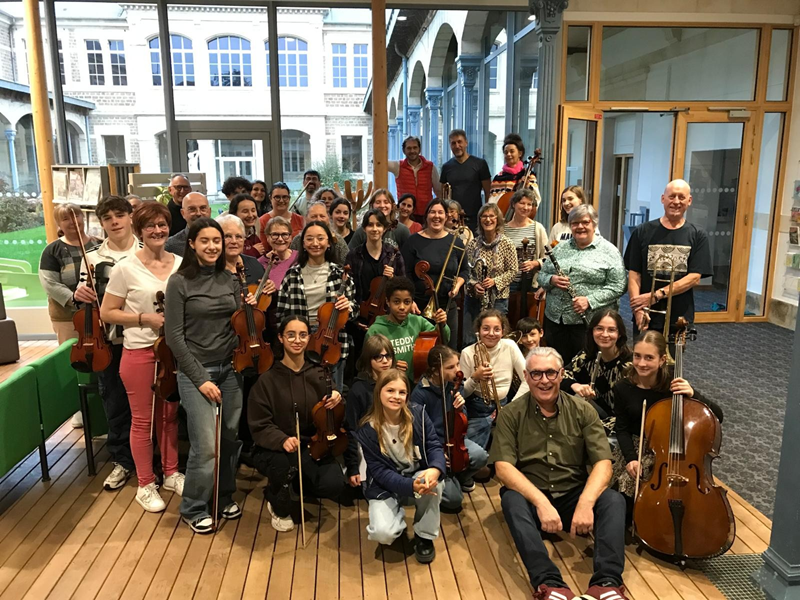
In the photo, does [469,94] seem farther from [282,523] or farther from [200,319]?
[282,523]

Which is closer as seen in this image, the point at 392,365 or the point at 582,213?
the point at 392,365

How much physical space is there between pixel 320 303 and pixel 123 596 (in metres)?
1.57

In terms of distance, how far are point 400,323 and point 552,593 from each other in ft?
5.06

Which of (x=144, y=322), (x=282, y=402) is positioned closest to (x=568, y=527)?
(x=282, y=402)

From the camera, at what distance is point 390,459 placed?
2.74m

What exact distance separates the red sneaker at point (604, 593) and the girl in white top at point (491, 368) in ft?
3.62

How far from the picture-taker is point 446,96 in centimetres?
739

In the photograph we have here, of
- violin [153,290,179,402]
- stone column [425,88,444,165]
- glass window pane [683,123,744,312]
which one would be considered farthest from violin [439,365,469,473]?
glass window pane [683,123,744,312]

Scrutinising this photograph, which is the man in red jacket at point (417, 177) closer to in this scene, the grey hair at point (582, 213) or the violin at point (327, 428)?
the grey hair at point (582, 213)

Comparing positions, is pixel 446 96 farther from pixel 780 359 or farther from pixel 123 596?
pixel 123 596

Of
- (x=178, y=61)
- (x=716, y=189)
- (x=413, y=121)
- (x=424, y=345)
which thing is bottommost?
(x=424, y=345)

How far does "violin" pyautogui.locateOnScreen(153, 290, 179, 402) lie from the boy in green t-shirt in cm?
98

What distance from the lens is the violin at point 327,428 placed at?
9.37 feet

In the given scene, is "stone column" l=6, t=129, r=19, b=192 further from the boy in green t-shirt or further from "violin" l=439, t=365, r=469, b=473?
"violin" l=439, t=365, r=469, b=473
